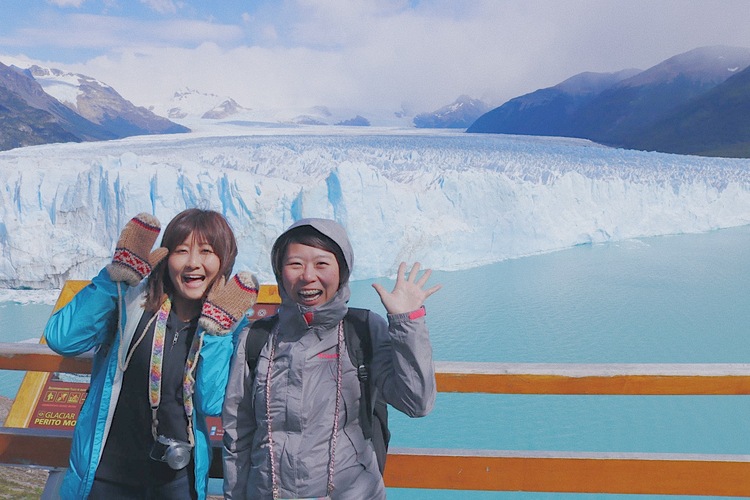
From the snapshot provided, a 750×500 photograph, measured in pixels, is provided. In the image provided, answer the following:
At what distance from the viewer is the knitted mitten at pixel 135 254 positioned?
1223mm

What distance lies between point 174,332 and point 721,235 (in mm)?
13262

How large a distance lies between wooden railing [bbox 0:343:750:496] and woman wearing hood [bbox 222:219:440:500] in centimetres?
29

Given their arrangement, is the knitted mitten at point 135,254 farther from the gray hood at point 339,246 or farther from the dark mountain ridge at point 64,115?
the dark mountain ridge at point 64,115

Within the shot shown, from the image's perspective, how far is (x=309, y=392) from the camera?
1149 millimetres

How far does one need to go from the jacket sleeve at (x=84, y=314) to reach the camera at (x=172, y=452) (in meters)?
0.28

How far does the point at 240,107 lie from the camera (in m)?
52.9

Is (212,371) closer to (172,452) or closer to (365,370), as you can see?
(172,452)

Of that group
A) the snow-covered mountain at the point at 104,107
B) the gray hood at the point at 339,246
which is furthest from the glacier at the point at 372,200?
the snow-covered mountain at the point at 104,107

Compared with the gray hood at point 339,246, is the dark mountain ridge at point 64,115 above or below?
above

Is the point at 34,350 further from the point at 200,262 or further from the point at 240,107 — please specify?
the point at 240,107

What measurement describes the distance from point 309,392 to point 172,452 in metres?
0.34

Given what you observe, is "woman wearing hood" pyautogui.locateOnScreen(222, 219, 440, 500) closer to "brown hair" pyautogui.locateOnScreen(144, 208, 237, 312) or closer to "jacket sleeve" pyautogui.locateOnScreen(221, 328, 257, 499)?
"jacket sleeve" pyautogui.locateOnScreen(221, 328, 257, 499)

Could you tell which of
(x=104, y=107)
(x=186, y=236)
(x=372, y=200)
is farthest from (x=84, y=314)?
(x=104, y=107)

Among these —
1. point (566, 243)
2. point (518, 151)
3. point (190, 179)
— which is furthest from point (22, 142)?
point (566, 243)
